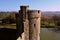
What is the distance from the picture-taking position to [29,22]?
12867 millimetres

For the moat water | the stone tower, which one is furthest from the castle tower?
the moat water

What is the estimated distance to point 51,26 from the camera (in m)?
40.8

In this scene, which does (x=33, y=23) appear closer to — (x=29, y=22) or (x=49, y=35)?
(x=29, y=22)

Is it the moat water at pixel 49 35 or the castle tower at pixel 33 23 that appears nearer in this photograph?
the castle tower at pixel 33 23

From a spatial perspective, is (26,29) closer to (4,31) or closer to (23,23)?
(23,23)

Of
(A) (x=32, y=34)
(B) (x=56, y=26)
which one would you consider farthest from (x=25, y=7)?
(B) (x=56, y=26)

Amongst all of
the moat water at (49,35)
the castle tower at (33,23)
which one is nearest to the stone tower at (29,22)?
the castle tower at (33,23)

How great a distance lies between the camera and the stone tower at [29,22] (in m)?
12.7

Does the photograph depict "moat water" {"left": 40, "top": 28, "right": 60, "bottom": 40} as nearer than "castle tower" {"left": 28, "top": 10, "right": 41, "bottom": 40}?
No

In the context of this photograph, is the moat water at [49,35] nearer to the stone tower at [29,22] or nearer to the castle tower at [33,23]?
the castle tower at [33,23]

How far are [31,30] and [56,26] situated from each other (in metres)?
28.0

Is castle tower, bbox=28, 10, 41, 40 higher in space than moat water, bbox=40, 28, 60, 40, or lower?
higher

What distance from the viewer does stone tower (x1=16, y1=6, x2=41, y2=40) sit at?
12742 millimetres

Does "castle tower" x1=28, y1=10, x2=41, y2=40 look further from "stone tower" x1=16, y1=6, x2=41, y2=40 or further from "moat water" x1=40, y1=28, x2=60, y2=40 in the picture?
"moat water" x1=40, y1=28, x2=60, y2=40
